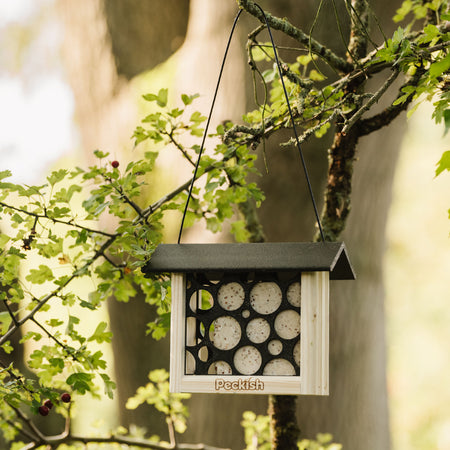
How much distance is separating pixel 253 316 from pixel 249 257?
127mm

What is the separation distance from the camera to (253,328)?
116 centimetres

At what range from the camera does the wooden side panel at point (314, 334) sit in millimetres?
1095

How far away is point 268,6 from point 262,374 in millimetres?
1523

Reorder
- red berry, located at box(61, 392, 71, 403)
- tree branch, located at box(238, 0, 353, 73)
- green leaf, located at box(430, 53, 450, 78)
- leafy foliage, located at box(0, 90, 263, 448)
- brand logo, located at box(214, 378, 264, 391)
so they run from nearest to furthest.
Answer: green leaf, located at box(430, 53, 450, 78)
brand logo, located at box(214, 378, 264, 391)
tree branch, located at box(238, 0, 353, 73)
leafy foliage, located at box(0, 90, 263, 448)
red berry, located at box(61, 392, 71, 403)

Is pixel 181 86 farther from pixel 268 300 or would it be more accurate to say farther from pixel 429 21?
pixel 268 300

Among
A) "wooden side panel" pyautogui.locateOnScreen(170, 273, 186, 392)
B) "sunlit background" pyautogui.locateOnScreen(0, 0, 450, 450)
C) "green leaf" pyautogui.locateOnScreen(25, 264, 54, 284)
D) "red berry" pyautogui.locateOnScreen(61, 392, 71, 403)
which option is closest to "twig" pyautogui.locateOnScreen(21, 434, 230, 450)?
"red berry" pyautogui.locateOnScreen(61, 392, 71, 403)

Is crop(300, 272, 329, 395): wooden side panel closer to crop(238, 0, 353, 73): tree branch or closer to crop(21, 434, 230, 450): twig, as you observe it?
crop(238, 0, 353, 73): tree branch

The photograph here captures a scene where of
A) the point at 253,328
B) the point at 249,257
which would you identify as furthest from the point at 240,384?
the point at 249,257

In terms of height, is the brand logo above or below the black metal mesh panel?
below

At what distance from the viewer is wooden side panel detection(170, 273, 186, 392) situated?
1.15m

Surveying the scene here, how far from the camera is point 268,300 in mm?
1164

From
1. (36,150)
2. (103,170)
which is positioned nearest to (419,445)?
(36,150)

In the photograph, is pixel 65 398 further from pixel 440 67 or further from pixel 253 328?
pixel 440 67

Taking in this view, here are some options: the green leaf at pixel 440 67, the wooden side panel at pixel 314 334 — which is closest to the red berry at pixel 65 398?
the wooden side panel at pixel 314 334
